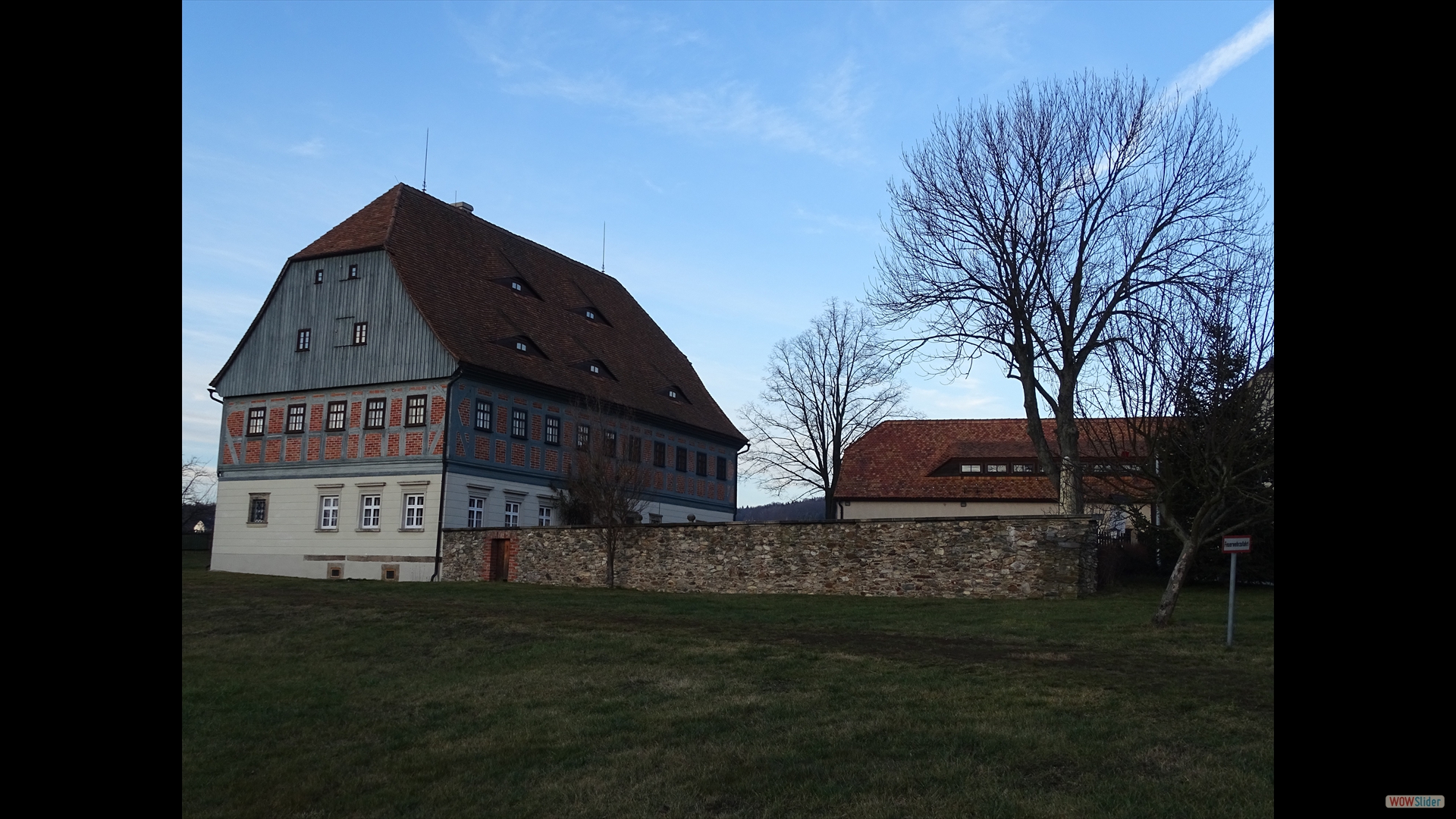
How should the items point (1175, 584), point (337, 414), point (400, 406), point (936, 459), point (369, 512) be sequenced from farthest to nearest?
1. point (936, 459)
2. point (337, 414)
3. point (400, 406)
4. point (369, 512)
5. point (1175, 584)

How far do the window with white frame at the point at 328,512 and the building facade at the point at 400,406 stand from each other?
0.33 feet

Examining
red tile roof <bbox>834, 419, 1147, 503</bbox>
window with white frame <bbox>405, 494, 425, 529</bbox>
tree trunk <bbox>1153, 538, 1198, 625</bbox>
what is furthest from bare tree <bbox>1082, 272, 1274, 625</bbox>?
red tile roof <bbox>834, 419, 1147, 503</bbox>

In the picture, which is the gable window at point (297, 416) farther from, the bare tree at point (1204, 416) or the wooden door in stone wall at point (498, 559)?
the bare tree at point (1204, 416)

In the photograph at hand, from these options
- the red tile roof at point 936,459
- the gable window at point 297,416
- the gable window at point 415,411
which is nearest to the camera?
the gable window at point 415,411

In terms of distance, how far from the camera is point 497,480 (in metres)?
40.3

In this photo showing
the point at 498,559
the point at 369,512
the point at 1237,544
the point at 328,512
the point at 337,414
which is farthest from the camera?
the point at 337,414

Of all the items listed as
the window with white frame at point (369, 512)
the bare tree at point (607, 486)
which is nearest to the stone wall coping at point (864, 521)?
the bare tree at point (607, 486)

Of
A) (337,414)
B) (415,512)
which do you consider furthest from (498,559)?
(337,414)

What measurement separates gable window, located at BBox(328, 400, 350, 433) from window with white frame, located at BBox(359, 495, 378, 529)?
3027 millimetres

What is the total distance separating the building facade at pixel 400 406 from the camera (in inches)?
1533

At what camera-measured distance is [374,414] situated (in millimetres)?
40406

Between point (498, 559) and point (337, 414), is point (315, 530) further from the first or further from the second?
point (498, 559)

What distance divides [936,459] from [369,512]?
26.1 metres
